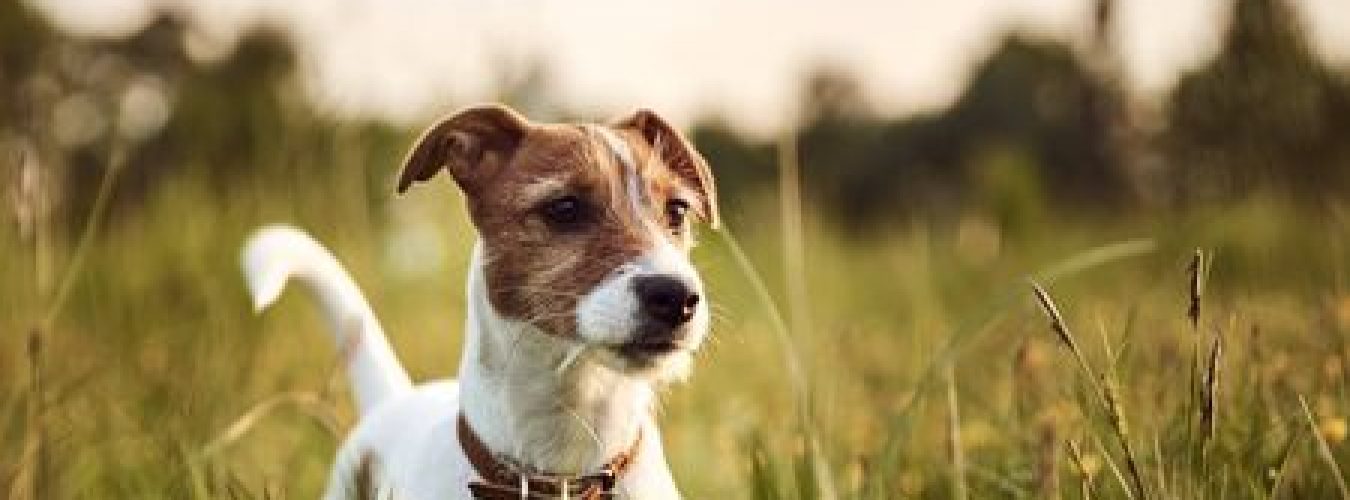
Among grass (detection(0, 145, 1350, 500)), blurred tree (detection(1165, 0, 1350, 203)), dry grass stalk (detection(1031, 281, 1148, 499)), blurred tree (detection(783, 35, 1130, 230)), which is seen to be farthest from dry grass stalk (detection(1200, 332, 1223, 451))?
blurred tree (detection(783, 35, 1130, 230))

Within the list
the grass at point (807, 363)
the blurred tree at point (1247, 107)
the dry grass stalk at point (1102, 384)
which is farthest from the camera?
the blurred tree at point (1247, 107)

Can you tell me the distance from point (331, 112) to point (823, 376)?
402 cm

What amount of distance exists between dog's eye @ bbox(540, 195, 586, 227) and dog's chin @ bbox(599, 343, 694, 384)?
34cm

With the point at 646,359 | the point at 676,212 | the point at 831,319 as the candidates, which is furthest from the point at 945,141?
the point at 646,359

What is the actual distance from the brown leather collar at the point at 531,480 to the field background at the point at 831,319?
12.1 inches

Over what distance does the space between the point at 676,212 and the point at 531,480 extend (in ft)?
2.21

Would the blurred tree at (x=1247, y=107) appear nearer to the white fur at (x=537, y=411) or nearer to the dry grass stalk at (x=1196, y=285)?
the white fur at (x=537, y=411)

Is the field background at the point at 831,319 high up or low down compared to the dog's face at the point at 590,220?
down

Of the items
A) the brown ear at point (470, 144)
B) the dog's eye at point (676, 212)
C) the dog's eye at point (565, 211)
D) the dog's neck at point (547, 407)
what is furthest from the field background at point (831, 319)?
the brown ear at point (470, 144)

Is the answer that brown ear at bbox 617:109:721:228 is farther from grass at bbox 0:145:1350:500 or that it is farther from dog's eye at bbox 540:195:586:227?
dog's eye at bbox 540:195:586:227

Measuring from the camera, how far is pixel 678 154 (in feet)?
12.8

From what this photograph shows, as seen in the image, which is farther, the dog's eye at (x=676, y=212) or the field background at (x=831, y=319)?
the dog's eye at (x=676, y=212)

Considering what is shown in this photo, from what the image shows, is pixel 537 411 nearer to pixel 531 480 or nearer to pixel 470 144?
pixel 531 480

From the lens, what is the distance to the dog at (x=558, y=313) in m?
3.20
